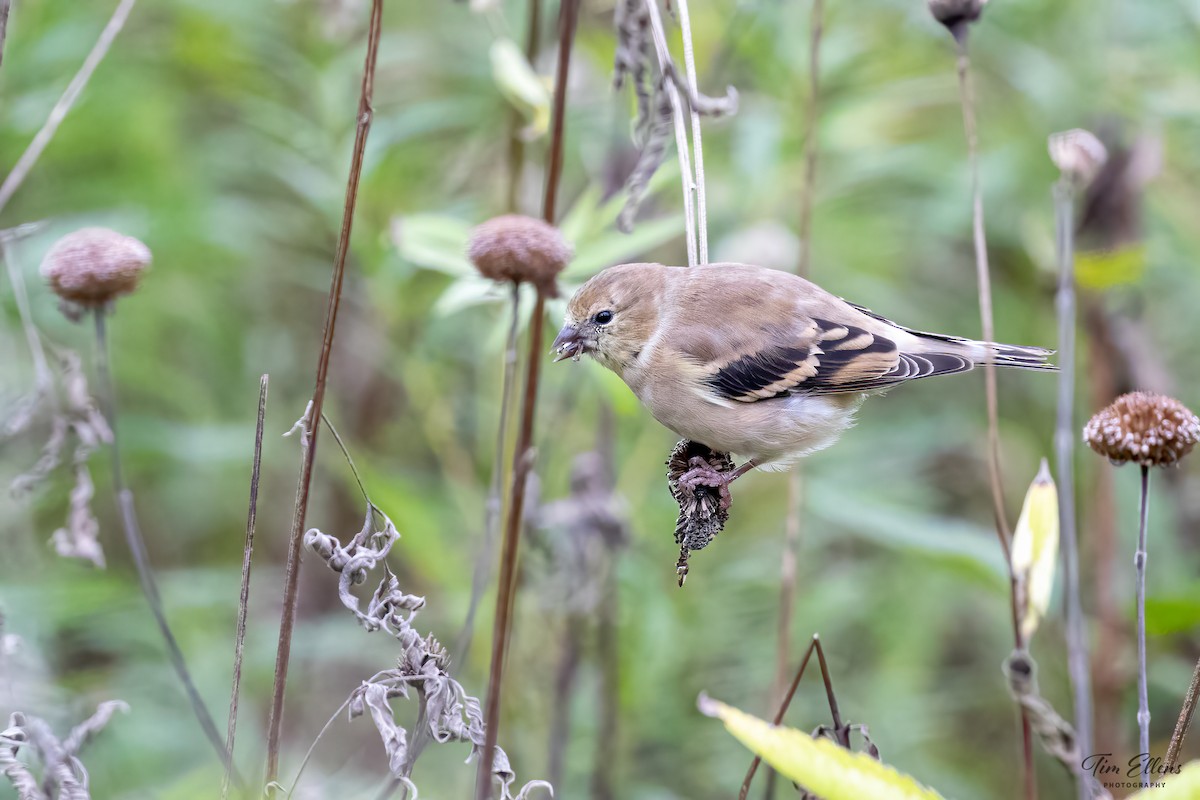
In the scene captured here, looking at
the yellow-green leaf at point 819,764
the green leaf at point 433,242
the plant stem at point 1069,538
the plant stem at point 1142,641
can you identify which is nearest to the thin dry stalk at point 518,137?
the green leaf at point 433,242

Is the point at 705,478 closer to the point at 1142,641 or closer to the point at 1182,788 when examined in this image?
the point at 1142,641

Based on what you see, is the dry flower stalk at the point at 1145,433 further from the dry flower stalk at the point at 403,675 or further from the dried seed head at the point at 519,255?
the dry flower stalk at the point at 403,675

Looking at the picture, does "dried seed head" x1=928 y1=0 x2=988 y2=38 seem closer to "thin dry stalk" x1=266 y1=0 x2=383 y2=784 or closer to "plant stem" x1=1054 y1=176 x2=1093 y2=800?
"plant stem" x1=1054 y1=176 x2=1093 y2=800

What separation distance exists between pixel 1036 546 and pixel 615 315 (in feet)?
3.99

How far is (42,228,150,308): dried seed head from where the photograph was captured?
66.7 inches

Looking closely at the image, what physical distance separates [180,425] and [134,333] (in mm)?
511

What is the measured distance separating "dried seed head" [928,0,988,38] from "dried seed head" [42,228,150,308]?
1.37 meters

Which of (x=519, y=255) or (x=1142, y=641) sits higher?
(x=519, y=255)

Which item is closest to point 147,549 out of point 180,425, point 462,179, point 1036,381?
point 180,425

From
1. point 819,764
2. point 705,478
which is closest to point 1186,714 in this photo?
point 819,764

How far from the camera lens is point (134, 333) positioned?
3.96m

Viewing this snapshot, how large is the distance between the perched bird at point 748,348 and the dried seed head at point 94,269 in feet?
3.33

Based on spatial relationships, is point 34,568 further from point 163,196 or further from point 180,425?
point 163,196

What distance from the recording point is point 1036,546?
5.48ft
